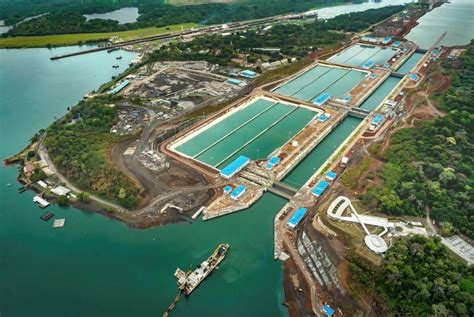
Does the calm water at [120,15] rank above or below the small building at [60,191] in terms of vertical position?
above

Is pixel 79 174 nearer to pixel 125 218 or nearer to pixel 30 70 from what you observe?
pixel 125 218

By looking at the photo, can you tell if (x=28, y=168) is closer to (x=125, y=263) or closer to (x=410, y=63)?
(x=125, y=263)

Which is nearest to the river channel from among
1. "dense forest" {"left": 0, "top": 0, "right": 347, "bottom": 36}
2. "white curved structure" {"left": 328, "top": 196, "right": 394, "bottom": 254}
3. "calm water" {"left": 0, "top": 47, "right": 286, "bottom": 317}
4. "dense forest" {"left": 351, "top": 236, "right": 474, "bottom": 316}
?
"calm water" {"left": 0, "top": 47, "right": 286, "bottom": 317}

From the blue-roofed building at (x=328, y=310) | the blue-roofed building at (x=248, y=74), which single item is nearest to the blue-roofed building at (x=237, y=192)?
the blue-roofed building at (x=328, y=310)

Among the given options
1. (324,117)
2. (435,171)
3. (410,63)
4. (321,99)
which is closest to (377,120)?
(324,117)

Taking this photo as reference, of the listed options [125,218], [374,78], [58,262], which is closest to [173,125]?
[125,218]

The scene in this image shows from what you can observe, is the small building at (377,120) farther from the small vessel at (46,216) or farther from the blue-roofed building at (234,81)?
the small vessel at (46,216)
